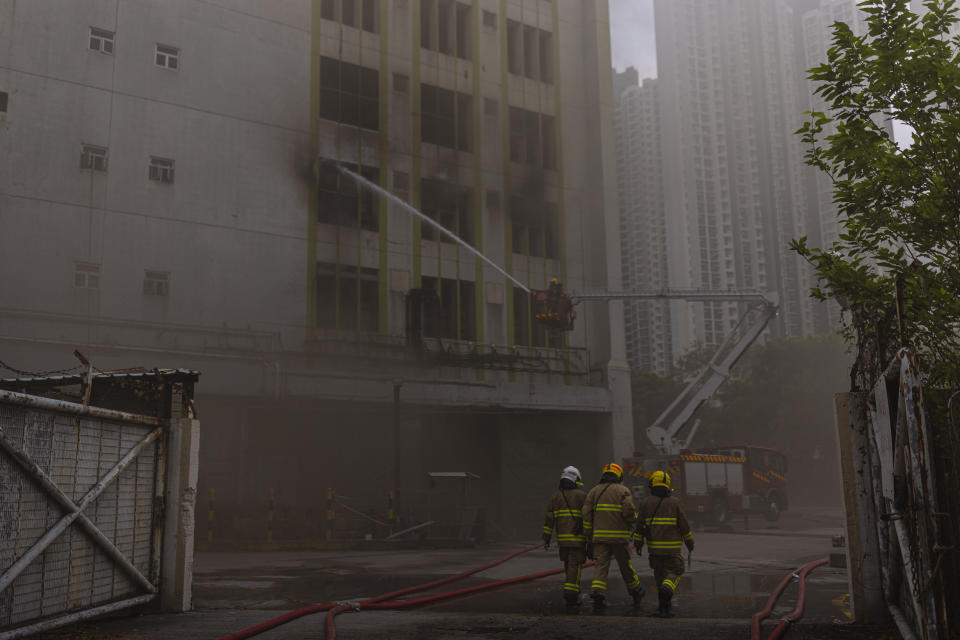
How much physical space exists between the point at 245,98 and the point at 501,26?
10.9 metres

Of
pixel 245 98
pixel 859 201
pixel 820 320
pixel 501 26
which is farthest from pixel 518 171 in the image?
pixel 820 320

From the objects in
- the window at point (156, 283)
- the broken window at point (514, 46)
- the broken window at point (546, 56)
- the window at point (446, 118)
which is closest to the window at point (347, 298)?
the window at point (156, 283)

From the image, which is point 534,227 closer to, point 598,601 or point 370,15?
point 370,15

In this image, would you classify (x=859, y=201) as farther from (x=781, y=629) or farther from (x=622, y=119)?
(x=622, y=119)

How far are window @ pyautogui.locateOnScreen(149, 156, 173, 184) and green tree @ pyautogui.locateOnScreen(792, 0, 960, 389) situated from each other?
20839 mm

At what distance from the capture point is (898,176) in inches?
267

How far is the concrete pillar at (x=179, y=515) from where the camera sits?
8.46m

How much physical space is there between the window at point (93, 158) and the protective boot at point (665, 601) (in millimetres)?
20453

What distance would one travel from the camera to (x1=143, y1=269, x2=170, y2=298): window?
2345cm

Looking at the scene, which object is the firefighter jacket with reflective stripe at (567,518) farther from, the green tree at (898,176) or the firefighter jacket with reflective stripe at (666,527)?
the green tree at (898,176)

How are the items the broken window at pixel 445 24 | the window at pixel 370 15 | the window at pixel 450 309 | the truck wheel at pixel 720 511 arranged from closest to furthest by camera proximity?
the truck wheel at pixel 720 511 → the window at pixel 450 309 → the window at pixel 370 15 → the broken window at pixel 445 24

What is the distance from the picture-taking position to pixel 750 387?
48.7 metres

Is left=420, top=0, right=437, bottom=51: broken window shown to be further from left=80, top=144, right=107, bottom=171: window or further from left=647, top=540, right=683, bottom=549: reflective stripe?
left=647, top=540, right=683, bottom=549: reflective stripe

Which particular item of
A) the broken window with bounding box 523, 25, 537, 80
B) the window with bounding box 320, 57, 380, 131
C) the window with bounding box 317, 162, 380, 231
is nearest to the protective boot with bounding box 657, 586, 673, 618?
the window with bounding box 317, 162, 380, 231
